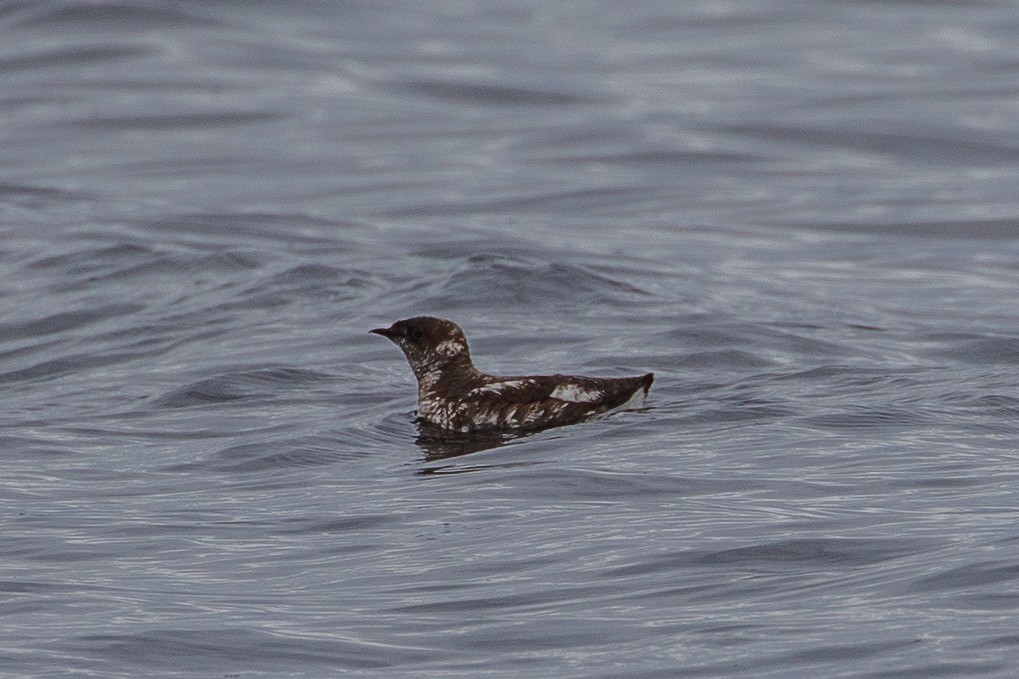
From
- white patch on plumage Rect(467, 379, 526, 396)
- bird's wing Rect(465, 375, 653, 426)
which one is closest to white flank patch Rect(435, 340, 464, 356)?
white patch on plumage Rect(467, 379, 526, 396)

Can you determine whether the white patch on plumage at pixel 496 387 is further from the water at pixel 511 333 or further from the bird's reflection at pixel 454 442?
the water at pixel 511 333

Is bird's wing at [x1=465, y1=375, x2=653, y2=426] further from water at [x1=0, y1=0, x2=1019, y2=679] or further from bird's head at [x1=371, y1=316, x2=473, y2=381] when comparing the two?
bird's head at [x1=371, y1=316, x2=473, y2=381]

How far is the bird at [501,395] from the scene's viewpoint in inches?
527

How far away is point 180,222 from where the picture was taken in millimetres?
A: 23703

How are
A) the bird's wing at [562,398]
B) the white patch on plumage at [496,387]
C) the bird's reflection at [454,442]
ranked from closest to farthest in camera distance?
the bird's reflection at [454,442] < the bird's wing at [562,398] < the white patch on plumage at [496,387]

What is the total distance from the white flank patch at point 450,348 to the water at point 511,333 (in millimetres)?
651

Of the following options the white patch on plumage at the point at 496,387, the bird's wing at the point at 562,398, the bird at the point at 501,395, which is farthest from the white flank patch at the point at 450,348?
the bird's wing at the point at 562,398

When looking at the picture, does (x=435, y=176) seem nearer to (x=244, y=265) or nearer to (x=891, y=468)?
(x=244, y=265)

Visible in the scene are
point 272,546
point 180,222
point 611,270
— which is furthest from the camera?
point 180,222

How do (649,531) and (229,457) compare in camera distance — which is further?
(229,457)

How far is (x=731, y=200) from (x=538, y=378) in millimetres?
11954

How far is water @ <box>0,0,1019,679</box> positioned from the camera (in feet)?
30.1

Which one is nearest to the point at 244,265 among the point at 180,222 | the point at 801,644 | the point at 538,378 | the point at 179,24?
the point at 180,222

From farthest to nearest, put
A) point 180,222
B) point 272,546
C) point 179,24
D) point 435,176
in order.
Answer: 1. point 179,24
2. point 435,176
3. point 180,222
4. point 272,546
